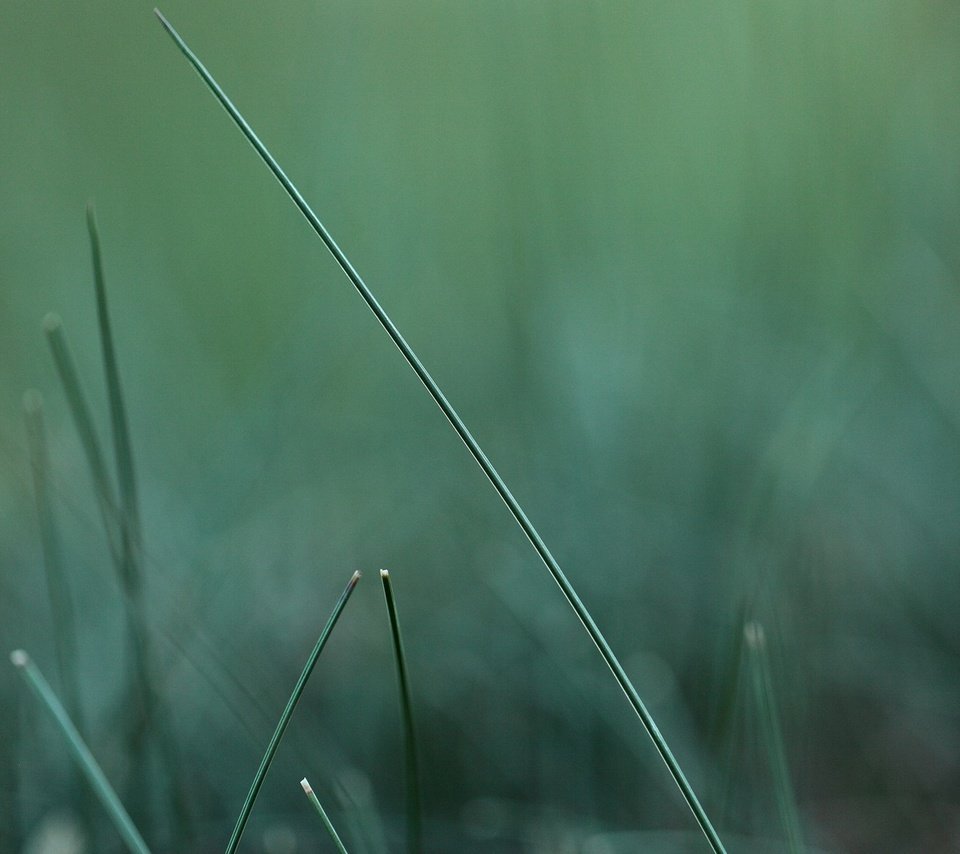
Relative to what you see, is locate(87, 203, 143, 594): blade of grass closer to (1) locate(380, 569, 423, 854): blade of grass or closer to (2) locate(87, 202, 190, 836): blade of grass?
(2) locate(87, 202, 190, 836): blade of grass

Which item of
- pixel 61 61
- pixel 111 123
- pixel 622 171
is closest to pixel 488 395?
pixel 622 171

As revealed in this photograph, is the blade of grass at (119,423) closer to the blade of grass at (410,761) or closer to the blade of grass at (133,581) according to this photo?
the blade of grass at (133,581)

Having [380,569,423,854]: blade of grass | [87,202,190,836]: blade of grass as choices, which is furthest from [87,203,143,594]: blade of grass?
[380,569,423,854]: blade of grass

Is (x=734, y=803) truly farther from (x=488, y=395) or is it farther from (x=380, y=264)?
(x=380, y=264)

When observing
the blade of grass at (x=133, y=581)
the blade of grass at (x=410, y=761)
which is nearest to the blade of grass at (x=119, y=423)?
the blade of grass at (x=133, y=581)

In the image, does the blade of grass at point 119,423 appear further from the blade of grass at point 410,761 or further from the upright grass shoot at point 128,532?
the blade of grass at point 410,761

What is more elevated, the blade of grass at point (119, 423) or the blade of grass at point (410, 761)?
the blade of grass at point (119, 423)

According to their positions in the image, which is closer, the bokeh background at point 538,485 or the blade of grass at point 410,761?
the blade of grass at point 410,761

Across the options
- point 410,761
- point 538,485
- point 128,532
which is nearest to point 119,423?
point 128,532

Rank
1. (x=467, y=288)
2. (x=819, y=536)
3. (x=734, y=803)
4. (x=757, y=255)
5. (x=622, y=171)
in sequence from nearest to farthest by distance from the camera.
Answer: (x=734, y=803) < (x=819, y=536) < (x=757, y=255) < (x=467, y=288) < (x=622, y=171)
